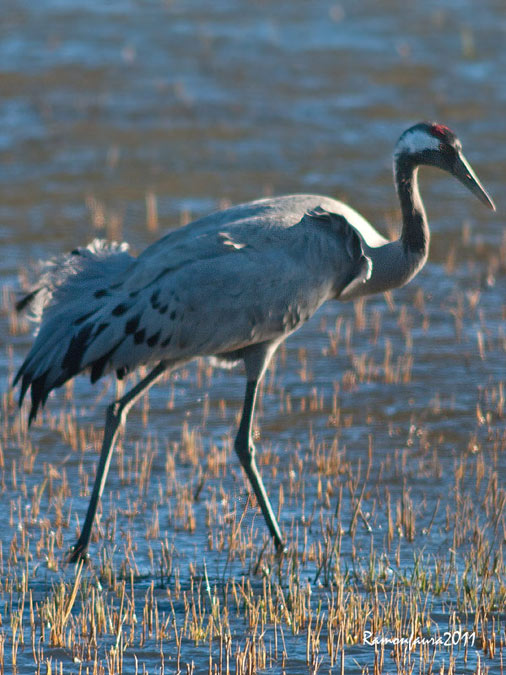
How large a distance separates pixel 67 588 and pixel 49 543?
0.50m

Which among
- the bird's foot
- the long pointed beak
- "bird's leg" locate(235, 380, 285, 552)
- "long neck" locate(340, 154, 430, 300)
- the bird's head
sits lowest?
the bird's foot

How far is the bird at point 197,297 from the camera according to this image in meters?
5.77

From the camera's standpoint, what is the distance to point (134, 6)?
19781 mm

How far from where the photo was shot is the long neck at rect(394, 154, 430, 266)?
21.0 ft

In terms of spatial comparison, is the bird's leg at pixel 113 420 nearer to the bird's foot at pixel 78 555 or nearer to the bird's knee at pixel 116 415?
the bird's knee at pixel 116 415

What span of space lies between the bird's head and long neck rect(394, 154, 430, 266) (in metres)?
0.03

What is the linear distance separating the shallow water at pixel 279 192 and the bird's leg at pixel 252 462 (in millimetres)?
106

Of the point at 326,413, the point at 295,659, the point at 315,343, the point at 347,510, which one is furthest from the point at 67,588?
the point at 315,343

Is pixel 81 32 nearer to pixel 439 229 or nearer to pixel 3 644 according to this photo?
pixel 439 229

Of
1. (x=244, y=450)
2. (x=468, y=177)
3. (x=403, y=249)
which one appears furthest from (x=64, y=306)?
(x=468, y=177)
